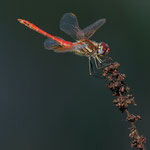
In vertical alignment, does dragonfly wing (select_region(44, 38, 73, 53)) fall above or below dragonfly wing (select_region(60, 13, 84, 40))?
below

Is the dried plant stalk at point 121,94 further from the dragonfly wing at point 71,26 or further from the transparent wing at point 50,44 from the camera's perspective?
the transparent wing at point 50,44

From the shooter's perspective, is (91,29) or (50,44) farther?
(50,44)

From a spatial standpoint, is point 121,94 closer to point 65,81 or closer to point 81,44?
point 81,44

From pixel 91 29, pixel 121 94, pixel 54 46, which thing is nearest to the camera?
pixel 121 94

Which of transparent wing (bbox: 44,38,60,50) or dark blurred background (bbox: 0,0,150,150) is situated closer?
transparent wing (bbox: 44,38,60,50)

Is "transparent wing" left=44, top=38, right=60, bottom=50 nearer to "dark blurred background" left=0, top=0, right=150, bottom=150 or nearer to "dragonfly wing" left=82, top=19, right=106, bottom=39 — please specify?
"dragonfly wing" left=82, top=19, right=106, bottom=39

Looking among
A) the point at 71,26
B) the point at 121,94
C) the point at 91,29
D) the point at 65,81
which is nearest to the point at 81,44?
Result: the point at 91,29

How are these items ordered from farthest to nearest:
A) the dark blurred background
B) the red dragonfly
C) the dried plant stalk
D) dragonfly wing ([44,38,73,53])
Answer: the dark blurred background < dragonfly wing ([44,38,73,53]) < the red dragonfly < the dried plant stalk

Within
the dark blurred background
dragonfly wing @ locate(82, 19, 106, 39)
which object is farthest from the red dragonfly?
the dark blurred background

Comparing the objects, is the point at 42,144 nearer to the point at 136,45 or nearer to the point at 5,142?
the point at 5,142

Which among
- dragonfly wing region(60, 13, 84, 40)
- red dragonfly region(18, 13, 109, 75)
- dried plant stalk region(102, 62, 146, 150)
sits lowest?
dried plant stalk region(102, 62, 146, 150)
